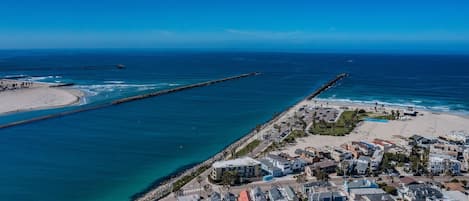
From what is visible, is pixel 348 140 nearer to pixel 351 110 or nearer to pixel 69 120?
pixel 351 110

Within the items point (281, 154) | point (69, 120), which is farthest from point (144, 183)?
point (69, 120)

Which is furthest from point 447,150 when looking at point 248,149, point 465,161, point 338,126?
point 248,149

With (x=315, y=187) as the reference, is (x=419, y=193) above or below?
above

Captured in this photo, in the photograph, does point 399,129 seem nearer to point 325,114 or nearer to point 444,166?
point 325,114

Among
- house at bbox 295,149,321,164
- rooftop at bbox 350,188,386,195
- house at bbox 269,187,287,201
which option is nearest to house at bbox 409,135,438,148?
house at bbox 295,149,321,164

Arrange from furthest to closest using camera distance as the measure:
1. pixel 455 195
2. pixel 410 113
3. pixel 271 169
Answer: pixel 410 113 < pixel 271 169 < pixel 455 195

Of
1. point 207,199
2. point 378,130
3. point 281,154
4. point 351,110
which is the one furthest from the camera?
point 351,110
